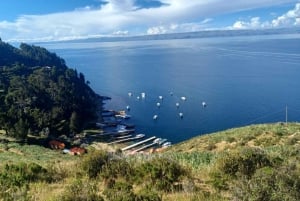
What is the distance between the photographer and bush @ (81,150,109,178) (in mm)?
8695

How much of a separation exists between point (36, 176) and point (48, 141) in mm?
37513

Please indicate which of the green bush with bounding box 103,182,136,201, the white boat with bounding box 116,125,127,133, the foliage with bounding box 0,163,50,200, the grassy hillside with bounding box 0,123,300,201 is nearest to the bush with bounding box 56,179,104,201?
the grassy hillside with bounding box 0,123,300,201

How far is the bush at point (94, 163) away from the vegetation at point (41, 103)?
36.5 metres

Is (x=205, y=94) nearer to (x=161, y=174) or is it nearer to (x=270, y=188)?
(x=161, y=174)

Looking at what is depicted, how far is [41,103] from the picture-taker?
2336 inches

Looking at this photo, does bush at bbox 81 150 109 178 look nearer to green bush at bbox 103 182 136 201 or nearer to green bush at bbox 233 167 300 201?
green bush at bbox 103 182 136 201

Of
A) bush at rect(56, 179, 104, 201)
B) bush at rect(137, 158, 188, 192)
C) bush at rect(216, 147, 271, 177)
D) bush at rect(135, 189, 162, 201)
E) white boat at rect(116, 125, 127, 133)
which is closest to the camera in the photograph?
bush at rect(56, 179, 104, 201)

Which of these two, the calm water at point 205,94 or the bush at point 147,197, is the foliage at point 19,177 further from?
the calm water at point 205,94

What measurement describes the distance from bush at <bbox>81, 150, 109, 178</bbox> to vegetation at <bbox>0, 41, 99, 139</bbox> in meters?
36.5

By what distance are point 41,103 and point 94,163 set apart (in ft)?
174

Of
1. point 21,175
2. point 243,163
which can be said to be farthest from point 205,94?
point 21,175

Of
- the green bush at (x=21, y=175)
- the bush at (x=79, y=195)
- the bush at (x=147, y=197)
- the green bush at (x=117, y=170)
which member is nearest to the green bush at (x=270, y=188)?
the bush at (x=147, y=197)

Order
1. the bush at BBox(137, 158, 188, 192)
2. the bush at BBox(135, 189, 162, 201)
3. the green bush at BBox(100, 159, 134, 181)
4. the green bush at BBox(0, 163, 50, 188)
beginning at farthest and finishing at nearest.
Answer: the green bush at BBox(100, 159, 134, 181)
the green bush at BBox(0, 163, 50, 188)
the bush at BBox(137, 158, 188, 192)
the bush at BBox(135, 189, 162, 201)

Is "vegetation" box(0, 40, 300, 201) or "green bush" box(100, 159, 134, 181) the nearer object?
"vegetation" box(0, 40, 300, 201)
